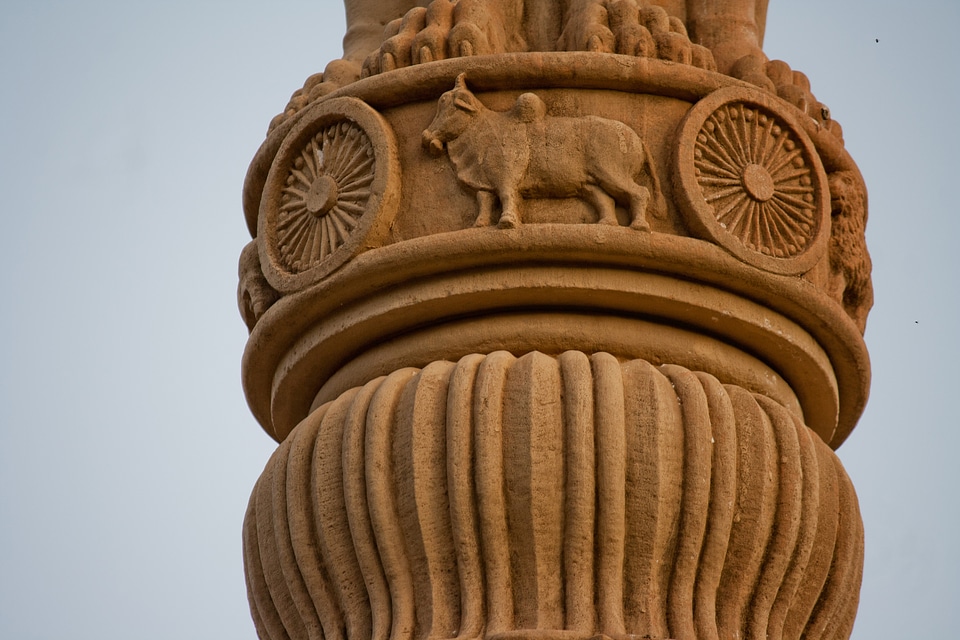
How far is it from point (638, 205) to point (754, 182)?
50 centimetres

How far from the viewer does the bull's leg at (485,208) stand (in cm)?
547

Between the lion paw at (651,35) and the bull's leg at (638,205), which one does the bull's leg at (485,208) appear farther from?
the lion paw at (651,35)

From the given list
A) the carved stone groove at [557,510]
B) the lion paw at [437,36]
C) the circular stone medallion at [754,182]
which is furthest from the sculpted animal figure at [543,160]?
the carved stone groove at [557,510]

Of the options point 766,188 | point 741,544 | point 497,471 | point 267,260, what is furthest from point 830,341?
point 267,260

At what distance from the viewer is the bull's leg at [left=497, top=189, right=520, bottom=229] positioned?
5.41m

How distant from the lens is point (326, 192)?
5809mm

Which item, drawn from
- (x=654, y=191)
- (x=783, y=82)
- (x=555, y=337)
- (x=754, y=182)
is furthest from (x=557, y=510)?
(x=783, y=82)

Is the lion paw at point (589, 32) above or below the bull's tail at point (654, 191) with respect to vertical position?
above

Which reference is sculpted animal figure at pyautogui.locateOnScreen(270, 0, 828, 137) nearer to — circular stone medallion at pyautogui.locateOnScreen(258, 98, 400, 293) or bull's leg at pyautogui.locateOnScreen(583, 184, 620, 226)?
circular stone medallion at pyautogui.locateOnScreen(258, 98, 400, 293)

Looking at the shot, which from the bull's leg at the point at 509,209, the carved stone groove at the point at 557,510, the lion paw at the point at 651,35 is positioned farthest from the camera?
the lion paw at the point at 651,35

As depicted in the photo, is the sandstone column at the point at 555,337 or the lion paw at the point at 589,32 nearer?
the sandstone column at the point at 555,337

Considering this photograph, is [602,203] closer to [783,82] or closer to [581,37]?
[581,37]

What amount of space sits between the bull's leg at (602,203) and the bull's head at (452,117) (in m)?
0.50

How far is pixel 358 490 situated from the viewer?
518 cm
